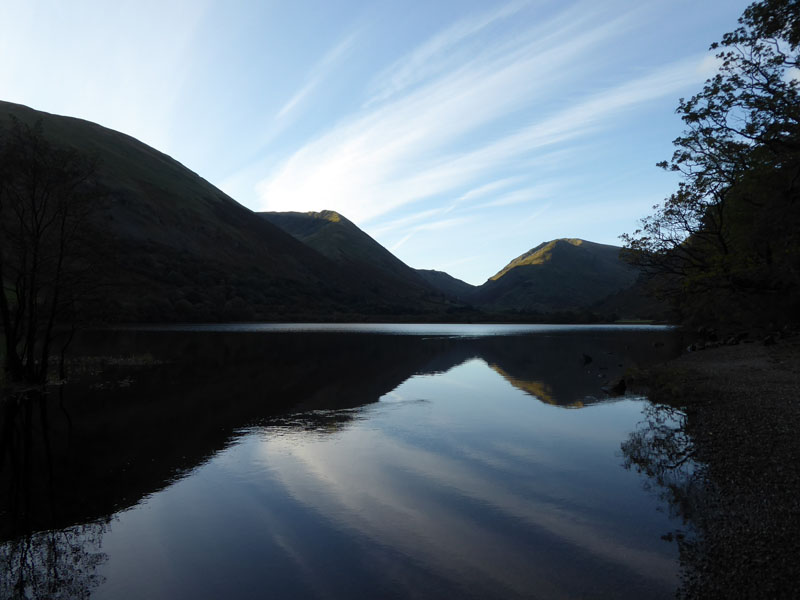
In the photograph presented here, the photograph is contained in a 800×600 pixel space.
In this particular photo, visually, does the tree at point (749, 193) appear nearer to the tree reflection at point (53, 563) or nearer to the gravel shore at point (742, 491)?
the gravel shore at point (742, 491)

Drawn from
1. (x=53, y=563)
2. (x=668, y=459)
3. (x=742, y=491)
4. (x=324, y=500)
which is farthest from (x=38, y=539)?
(x=668, y=459)

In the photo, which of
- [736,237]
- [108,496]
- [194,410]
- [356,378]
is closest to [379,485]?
[108,496]

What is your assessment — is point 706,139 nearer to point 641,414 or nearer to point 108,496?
point 641,414

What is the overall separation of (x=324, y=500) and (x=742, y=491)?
13646mm

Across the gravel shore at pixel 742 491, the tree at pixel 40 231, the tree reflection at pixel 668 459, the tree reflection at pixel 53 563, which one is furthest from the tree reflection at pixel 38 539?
the tree at pixel 40 231

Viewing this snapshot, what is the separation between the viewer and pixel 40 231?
1389 inches

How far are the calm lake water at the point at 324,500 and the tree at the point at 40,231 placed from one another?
6485 mm

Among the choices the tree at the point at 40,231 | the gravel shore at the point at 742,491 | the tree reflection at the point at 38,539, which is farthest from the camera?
the tree at the point at 40,231

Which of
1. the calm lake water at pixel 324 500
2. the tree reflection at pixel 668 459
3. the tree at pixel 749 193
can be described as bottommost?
the tree reflection at pixel 668 459

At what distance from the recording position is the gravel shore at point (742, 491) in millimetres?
10477

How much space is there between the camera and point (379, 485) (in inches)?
727

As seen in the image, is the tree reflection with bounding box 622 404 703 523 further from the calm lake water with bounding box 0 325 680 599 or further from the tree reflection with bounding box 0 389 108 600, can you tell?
the tree reflection with bounding box 0 389 108 600

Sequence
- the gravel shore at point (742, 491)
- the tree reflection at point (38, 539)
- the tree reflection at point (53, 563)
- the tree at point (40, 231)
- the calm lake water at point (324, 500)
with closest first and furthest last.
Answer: the gravel shore at point (742, 491)
the tree reflection at point (53, 563)
the tree reflection at point (38, 539)
the calm lake water at point (324, 500)
the tree at point (40, 231)

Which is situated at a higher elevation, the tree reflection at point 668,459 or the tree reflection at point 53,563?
the tree reflection at point 53,563
